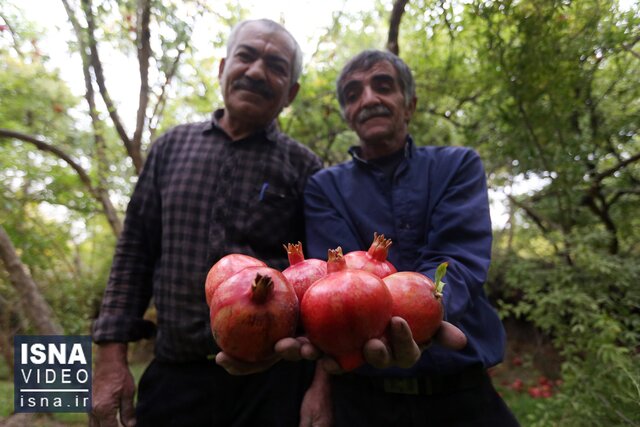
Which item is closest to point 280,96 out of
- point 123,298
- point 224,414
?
point 123,298

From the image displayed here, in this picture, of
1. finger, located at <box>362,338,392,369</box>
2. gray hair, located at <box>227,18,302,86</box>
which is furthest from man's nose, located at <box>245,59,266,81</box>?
finger, located at <box>362,338,392,369</box>

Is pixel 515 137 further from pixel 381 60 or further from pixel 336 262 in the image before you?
pixel 336 262

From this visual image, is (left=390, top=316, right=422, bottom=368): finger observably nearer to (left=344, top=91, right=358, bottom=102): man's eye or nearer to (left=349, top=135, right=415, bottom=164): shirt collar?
(left=349, top=135, right=415, bottom=164): shirt collar

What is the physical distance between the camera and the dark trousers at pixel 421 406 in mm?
1686

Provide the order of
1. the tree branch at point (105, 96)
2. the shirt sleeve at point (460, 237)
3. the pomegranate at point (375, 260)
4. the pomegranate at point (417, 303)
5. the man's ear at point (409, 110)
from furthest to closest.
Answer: the tree branch at point (105, 96)
the man's ear at point (409, 110)
the shirt sleeve at point (460, 237)
the pomegranate at point (375, 260)
the pomegranate at point (417, 303)

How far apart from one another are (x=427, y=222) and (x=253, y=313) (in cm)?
113

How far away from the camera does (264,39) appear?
88.3 inches

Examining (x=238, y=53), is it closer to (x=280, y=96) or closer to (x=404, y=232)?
(x=280, y=96)

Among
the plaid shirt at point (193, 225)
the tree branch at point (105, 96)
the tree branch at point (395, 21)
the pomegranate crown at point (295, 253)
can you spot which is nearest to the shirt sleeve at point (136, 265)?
the plaid shirt at point (193, 225)

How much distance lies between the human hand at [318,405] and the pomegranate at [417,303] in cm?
91

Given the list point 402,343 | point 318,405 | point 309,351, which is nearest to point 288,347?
point 309,351

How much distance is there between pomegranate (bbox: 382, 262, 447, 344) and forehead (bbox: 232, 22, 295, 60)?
5.50ft

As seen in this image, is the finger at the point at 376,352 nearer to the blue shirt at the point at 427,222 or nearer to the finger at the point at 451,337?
the finger at the point at 451,337

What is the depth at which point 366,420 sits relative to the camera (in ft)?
5.66
